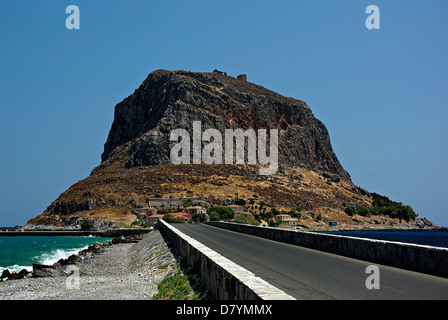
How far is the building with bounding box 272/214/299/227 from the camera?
113438mm

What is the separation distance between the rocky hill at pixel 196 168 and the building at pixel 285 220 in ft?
23.6

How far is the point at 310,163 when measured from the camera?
190250 mm

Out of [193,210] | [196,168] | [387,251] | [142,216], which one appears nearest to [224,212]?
[193,210]

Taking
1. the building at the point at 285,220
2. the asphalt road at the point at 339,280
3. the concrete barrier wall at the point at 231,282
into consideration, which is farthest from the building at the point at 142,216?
the concrete barrier wall at the point at 231,282

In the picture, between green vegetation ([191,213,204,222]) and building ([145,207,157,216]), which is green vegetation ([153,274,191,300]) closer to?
green vegetation ([191,213,204,222])

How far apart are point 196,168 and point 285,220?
132 ft

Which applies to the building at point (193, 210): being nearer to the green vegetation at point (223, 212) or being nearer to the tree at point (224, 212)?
the green vegetation at point (223, 212)

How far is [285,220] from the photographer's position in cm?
11494

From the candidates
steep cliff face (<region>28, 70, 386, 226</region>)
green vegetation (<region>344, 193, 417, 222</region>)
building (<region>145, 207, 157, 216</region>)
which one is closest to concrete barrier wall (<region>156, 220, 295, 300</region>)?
building (<region>145, 207, 157, 216</region>)

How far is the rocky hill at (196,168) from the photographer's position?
124 m

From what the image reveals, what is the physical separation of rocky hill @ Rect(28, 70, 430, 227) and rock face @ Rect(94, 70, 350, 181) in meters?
0.37

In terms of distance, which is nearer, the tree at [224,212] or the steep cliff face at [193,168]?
the tree at [224,212]
